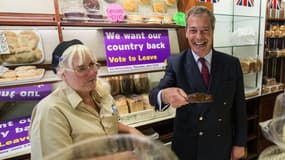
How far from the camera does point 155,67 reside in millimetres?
2061

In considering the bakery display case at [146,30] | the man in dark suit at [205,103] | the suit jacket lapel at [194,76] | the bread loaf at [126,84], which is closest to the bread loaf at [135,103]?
the bakery display case at [146,30]

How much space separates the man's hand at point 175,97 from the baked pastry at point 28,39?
1.06 m

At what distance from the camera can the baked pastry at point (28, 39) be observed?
1575mm

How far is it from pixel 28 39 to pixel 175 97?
117 centimetres

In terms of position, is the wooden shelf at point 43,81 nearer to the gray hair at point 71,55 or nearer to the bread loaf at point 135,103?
the gray hair at point 71,55

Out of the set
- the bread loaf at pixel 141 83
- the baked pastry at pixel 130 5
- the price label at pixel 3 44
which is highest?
the baked pastry at pixel 130 5

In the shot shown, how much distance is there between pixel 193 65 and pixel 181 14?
94cm

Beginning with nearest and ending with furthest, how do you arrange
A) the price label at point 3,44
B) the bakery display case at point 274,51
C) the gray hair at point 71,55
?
the gray hair at point 71,55, the price label at point 3,44, the bakery display case at point 274,51

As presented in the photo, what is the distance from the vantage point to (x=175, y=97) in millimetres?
1180

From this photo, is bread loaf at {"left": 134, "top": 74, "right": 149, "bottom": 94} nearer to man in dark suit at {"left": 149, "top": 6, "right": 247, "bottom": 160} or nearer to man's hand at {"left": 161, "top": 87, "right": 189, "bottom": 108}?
man in dark suit at {"left": 149, "top": 6, "right": 247, "bottom": 160}

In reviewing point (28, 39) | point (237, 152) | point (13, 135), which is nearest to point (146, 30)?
point (28, 39)

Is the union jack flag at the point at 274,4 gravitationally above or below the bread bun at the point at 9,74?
above

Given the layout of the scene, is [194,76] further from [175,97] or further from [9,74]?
[9,74]

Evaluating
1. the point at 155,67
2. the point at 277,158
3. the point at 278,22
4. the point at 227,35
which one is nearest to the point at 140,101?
the point at 155,67
